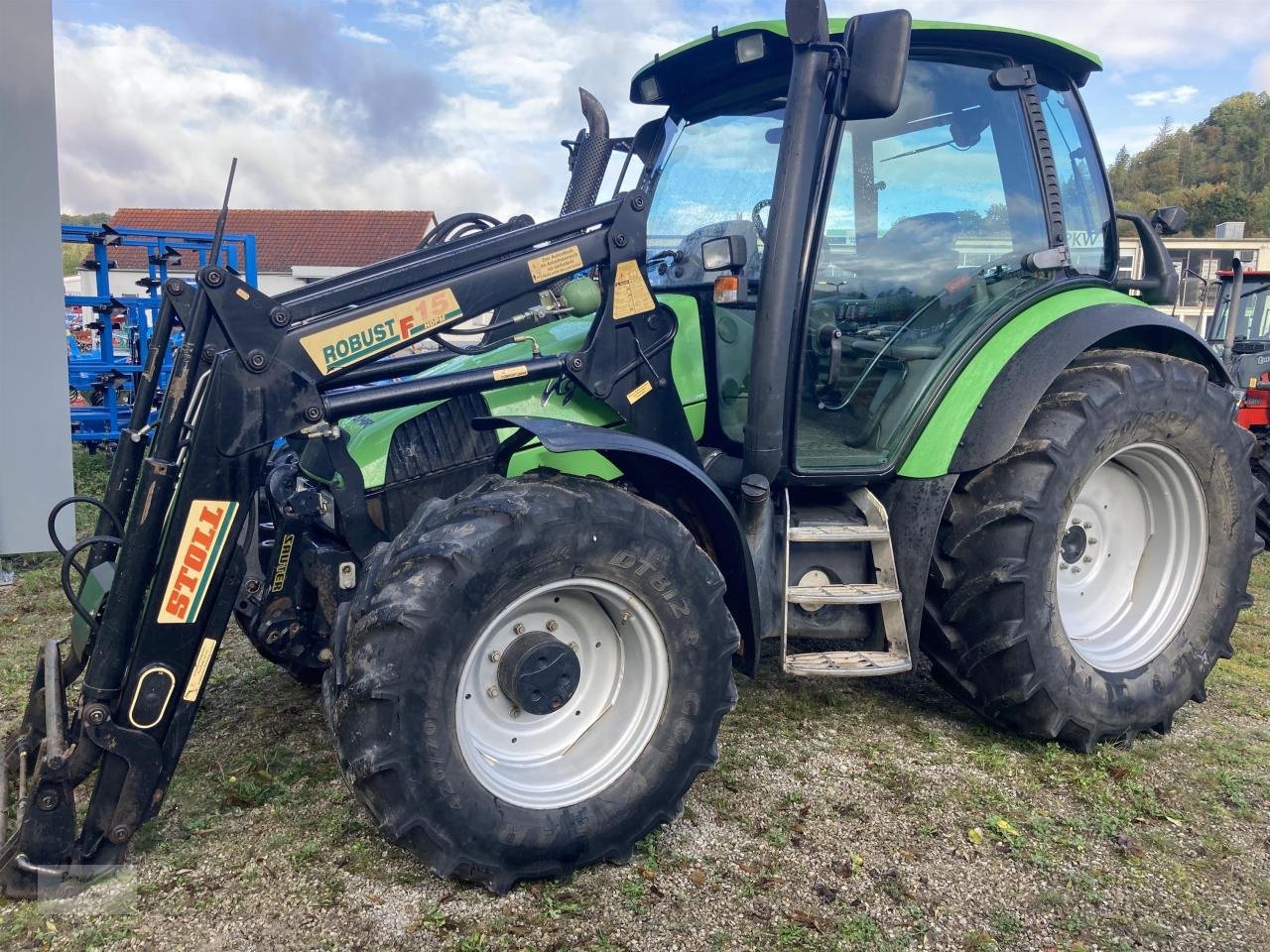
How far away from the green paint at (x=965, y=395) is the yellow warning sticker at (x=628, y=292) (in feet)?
3.68

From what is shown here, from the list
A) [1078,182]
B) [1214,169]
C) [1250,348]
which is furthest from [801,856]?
[1214,169]

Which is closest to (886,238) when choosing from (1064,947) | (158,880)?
(1064,947)

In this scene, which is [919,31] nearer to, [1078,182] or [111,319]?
[1078,182]

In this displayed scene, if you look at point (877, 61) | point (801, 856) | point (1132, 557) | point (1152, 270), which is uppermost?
point (877, 61)

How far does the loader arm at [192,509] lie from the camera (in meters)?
2.45

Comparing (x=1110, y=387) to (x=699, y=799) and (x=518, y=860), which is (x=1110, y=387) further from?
(x=518, y=860)

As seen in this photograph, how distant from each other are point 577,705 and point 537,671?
0.24 meters

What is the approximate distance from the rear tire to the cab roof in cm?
120

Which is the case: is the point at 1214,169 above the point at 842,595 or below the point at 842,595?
above

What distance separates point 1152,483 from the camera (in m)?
3.87

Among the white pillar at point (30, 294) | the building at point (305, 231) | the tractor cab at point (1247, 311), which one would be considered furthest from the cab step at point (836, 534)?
the building at point (305, 231)

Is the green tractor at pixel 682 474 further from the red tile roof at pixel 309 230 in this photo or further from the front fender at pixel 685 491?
the red tile roof at pixel 309 230

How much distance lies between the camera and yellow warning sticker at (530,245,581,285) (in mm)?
2947

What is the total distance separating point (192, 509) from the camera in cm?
247
